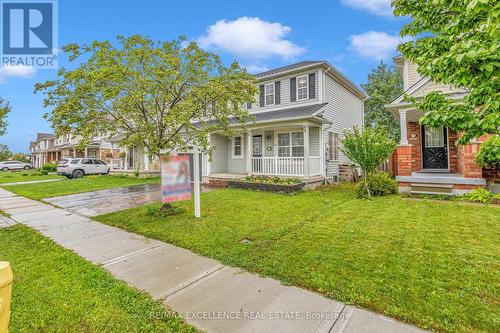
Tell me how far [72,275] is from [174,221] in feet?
9.76

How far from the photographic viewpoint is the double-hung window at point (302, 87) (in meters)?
13.7

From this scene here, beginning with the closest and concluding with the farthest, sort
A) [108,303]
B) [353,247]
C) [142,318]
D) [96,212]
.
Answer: [142,318], [108,303], [353,247], [96,212]

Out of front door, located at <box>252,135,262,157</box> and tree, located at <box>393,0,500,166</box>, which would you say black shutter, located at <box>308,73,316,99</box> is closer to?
front door, located at <box>252,135,262,157</box>

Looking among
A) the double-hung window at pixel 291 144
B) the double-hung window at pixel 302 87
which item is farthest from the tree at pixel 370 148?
the double-hung window at pixel 302 87

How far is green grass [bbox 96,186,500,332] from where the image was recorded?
2.79 meters

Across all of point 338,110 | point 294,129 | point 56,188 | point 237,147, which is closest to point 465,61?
point 294,129

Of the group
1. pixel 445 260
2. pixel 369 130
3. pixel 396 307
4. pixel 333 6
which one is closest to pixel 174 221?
pixel 396 307

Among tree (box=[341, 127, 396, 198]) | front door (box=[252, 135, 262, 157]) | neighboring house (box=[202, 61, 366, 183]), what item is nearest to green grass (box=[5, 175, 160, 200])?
neighboring house (box=[202, 61, 366, 183])

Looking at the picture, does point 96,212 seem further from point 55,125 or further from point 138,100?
point 138,100

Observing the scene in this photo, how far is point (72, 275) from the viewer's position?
12.1 feet

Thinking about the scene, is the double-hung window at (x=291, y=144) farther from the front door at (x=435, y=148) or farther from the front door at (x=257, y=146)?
the front door at (x=435, y=148)

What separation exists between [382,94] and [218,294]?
104 feet

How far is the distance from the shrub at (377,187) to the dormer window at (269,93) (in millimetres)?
7624

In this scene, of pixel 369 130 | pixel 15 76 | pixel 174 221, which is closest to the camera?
pixel 174 221
